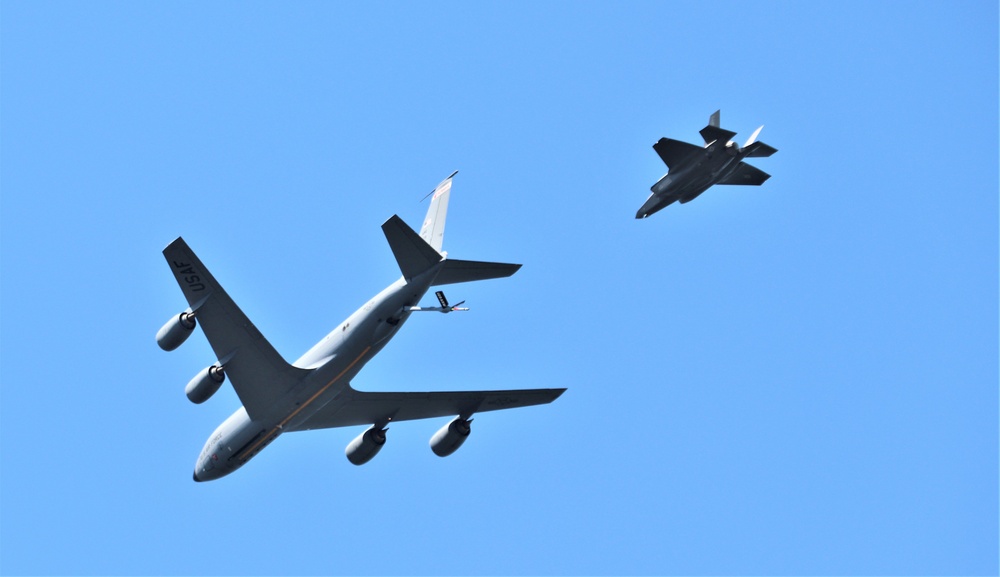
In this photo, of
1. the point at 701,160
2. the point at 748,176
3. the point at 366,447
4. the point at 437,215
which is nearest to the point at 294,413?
the point at 366,447

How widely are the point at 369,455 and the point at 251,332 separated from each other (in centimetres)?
716

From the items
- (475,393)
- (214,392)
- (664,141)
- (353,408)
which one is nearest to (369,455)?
(353,408)

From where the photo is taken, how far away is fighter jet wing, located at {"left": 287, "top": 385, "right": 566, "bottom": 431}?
35.0 m

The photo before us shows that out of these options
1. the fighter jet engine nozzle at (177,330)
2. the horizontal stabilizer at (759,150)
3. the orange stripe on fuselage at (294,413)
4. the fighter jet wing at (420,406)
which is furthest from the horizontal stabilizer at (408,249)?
the horizontal stabilizer at (759,150)

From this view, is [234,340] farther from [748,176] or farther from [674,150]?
[748,176]

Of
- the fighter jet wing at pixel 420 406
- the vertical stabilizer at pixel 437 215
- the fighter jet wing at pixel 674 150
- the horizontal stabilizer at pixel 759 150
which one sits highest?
the fighter jet wing at pixel 674 150

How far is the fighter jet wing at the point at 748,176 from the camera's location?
40188 mm

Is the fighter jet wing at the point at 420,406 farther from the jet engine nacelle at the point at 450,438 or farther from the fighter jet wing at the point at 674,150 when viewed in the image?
the fighter jet wing at the point at 674,150

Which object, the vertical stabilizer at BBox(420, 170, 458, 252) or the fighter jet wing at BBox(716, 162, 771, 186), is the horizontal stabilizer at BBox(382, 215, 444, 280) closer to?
the vertical stabilizer at BBox(420, 170, 458, 252)

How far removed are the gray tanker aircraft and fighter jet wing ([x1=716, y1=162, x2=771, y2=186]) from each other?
11131mm

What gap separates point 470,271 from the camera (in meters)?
28.9

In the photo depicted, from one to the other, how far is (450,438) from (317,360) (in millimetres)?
6592

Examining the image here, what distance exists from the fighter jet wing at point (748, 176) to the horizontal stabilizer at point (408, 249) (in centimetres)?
1549

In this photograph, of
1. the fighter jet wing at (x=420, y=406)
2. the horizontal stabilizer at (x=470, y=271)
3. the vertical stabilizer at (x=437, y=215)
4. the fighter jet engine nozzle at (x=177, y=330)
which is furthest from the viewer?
the fighter jet wing at (x=420, y=406)
